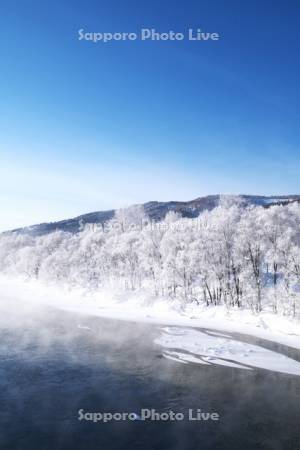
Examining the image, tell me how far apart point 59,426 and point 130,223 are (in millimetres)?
111108

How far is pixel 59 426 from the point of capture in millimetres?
22188

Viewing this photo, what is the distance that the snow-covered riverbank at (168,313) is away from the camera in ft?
151

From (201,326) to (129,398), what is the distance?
26971mm

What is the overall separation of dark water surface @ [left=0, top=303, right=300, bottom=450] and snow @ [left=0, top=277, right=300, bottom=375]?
250 centimetres

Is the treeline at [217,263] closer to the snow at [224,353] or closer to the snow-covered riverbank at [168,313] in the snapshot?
the snow-covered riverbank at [168,313]

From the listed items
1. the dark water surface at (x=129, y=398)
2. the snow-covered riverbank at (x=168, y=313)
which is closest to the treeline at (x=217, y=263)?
the snow-covered riverbank at (x=168, y=313)

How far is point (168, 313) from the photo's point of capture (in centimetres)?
6141

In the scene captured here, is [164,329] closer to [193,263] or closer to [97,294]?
[193,263]

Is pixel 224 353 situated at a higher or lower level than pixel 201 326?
higher

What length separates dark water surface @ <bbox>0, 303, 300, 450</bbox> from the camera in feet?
68.0

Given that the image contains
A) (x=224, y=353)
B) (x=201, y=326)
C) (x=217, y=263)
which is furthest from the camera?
(x=217, y=263)

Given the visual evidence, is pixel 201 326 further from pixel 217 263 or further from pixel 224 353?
pixel 224 353

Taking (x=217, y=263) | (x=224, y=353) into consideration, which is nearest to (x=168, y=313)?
(x=217, y=263)

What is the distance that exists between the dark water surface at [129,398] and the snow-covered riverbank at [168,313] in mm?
6893
